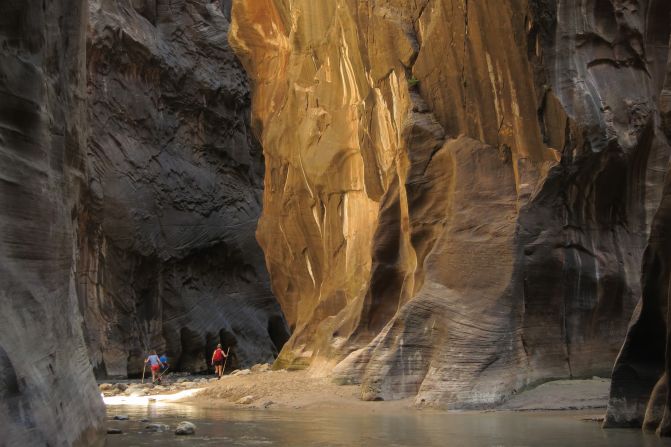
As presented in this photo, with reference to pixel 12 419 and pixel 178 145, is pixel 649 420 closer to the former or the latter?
pixel 12 419

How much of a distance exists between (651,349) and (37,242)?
6.54 m

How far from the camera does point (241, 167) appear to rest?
44406mm

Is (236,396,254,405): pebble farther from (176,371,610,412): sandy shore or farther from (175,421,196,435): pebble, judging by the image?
(175,421,196,435): pebble

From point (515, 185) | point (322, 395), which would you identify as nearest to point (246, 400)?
point (322, 395)

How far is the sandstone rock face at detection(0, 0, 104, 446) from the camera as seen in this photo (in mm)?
5895

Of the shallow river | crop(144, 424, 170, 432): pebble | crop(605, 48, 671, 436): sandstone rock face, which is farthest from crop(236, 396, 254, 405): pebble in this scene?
crop(605, 48, 671, 436): sandstone rock face

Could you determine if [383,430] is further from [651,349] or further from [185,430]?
[651,349]

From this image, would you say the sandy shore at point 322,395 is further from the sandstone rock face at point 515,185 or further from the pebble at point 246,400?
the sandstone rock face at point 515,185

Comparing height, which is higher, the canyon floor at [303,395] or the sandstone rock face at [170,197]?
the sandstone rock face at [170,197]

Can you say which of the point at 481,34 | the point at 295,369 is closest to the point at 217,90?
the point at 295,369

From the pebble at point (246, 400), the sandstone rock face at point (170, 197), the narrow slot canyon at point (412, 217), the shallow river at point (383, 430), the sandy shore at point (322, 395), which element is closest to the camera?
the narrow slot canyon at point (412, 217)

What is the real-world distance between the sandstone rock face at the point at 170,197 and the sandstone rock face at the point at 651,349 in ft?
85.7

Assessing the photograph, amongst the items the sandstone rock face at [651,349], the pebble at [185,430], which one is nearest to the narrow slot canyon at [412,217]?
the sandstone rock face at [651,349]

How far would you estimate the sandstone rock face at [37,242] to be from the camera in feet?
19.3
